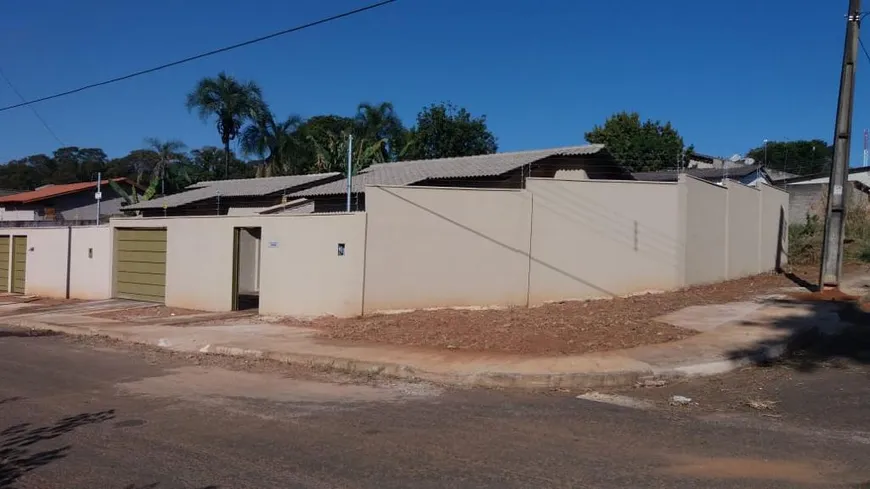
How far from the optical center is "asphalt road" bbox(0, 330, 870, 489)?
5.39 m

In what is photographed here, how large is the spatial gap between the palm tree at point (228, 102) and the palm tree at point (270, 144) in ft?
1.88

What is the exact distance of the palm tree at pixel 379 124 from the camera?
42.1m

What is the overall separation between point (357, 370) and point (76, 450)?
437cm

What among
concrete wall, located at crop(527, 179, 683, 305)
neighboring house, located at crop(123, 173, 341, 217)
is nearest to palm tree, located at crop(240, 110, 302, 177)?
neighboring house, located at crop(123, 173, 341, 217)

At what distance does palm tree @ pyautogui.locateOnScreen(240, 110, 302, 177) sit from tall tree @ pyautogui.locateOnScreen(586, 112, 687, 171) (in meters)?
23.6

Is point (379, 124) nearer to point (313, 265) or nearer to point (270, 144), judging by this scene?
point (270, 144)

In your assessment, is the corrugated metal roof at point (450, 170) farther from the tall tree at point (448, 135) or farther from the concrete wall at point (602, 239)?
the tall tree at point (448, 135)

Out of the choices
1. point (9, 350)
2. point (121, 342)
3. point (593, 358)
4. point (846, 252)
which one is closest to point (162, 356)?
point (121, 342)

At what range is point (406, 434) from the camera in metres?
6.64

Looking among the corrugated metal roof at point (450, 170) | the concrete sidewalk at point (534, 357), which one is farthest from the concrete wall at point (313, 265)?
the corrugated metal roof at point (450, 170)

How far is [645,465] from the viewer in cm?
566

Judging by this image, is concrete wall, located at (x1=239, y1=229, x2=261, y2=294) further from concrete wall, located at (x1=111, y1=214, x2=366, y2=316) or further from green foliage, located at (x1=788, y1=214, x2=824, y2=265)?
green foliage, located at (x1=788, y1=214, x2=824, y2=265)

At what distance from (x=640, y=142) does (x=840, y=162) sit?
35.9 meters

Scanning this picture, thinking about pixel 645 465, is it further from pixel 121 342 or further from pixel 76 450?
pixel 121 342
